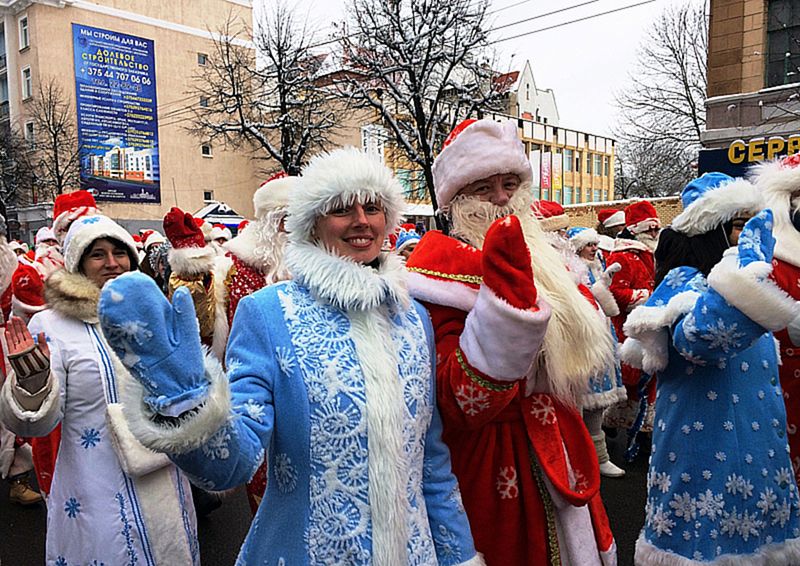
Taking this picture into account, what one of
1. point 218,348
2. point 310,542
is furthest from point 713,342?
point 218,348

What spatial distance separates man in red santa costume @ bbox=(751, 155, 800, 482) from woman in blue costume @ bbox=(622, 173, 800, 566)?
0.46 meters

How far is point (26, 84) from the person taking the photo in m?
33.0

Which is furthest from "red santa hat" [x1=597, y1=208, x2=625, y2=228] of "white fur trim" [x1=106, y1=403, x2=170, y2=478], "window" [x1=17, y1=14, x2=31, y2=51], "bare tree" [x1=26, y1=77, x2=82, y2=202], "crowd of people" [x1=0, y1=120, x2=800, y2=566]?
"window" [x1=17, y1=14, x2=31, y2=51]

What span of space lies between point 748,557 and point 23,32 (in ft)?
130

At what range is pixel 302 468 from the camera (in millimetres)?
1702

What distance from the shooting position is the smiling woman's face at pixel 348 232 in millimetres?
1919

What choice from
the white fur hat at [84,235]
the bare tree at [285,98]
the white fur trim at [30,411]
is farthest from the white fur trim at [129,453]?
the bare tree at [285,98]

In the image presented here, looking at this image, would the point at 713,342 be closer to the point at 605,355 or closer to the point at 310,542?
Answer: the point at 605,355

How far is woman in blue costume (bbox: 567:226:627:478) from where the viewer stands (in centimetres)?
482

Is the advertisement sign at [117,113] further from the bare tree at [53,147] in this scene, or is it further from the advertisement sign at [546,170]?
the advertisement sign at [546,170]

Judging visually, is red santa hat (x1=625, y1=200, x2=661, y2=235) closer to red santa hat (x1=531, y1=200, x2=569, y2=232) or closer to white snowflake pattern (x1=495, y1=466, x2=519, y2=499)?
red santa hat (x1=531, y1=200, x2=569, y2=232)

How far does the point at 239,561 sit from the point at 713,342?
1957mm

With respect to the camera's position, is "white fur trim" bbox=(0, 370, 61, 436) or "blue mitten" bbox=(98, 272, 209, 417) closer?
"blue mitten" bbox=(98, 272, 209, 417)

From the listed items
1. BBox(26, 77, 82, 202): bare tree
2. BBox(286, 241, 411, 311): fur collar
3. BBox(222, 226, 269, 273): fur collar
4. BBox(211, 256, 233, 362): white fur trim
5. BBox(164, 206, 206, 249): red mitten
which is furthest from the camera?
BBox(26, 77, 82, 202): bare tree
